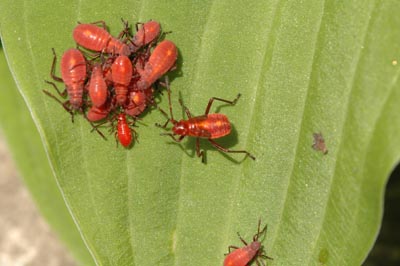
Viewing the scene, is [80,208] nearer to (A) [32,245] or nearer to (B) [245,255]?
(B) [245,255]

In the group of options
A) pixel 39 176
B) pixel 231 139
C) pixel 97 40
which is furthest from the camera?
pixel 39 176

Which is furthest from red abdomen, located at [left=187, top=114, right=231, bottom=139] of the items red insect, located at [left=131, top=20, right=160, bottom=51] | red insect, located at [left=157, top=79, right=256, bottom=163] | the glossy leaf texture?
the glossy leaf texture

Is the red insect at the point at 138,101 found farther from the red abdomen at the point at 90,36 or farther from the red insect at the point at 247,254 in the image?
the red insect at the point at 247,254

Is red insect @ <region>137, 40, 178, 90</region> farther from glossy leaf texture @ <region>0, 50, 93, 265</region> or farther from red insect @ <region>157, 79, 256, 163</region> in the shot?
glossy leaf texture @ <region>0, 50, 93, 265</region>

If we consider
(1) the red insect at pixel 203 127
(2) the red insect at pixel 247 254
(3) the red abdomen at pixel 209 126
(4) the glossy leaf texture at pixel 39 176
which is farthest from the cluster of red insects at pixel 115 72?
(4) the glossy leaf texture at pixel 39 176

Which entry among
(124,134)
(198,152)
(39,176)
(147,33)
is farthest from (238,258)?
(39,176)

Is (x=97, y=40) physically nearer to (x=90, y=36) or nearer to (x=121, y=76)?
(x=90, y=36)
